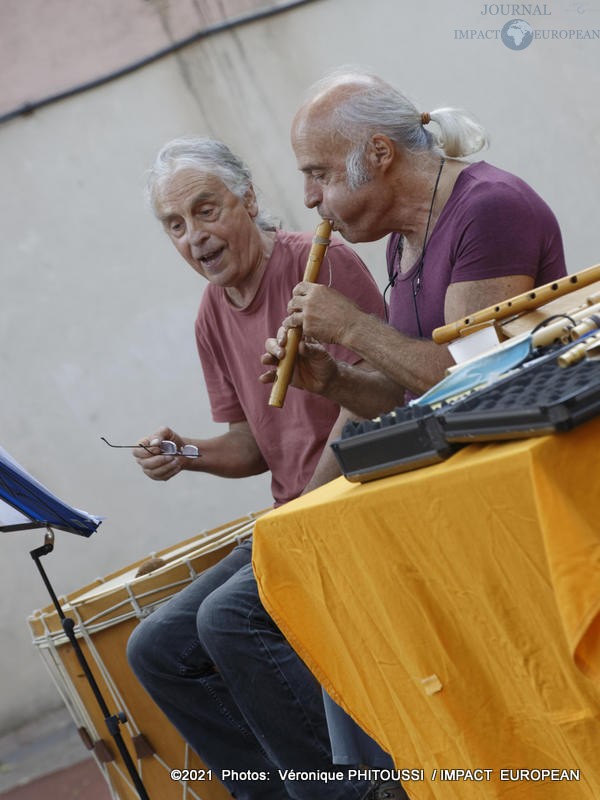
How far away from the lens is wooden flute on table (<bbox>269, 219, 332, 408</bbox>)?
2.69 metres

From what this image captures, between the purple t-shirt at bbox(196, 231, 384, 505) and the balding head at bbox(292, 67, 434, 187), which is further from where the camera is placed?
the purple t-shirt at bbox(196, 231, 384, 505)

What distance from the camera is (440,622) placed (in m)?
1.71

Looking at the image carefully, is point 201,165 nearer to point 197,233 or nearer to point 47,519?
point 197,233

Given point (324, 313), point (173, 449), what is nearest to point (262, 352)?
point (173, 449)

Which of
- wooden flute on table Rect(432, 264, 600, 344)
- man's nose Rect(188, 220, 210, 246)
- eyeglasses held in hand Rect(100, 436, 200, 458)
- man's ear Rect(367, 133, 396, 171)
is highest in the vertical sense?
man's nose Rect(188, 220, 210, 246)

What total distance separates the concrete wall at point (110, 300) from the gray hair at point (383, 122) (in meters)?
2.79

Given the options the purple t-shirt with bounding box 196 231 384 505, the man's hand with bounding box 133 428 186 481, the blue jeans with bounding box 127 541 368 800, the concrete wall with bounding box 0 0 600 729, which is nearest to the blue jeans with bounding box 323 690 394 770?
the blue jeans with bounding box 127 541 368 800

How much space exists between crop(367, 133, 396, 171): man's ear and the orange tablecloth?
1.08m

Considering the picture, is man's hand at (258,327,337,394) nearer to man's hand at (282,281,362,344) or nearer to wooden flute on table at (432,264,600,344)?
man's hand at (282,281,362,344)

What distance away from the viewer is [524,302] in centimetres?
195

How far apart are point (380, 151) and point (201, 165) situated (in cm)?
78

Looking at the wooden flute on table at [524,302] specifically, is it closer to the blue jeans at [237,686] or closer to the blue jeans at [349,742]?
the blue jeans at [349,742]

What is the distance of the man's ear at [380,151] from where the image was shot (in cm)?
266

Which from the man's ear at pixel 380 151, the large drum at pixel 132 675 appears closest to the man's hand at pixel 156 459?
the large drum at pixel 132 675
